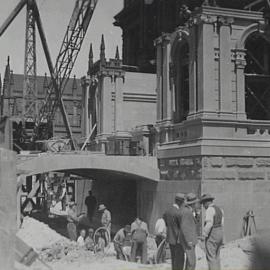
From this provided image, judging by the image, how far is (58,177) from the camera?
49.9 meters

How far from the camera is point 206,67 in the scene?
2103 cm

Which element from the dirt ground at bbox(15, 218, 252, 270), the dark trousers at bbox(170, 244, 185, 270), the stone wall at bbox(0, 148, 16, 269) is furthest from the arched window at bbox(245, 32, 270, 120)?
the stone wall at bbox(0, 148, 16, 269)

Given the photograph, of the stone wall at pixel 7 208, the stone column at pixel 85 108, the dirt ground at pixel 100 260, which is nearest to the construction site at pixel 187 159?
the dirt ground at pixel 100 260

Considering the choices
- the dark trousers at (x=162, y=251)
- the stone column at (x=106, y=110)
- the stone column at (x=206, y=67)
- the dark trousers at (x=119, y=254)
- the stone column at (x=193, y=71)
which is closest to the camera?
the dark trousers at (x=162, y=251)

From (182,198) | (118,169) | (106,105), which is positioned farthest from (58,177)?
(182,198)

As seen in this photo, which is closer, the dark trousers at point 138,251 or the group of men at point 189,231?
the group of men at point 189,231

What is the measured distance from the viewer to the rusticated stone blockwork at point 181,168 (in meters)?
20.6

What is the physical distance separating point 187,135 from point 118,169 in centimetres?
355

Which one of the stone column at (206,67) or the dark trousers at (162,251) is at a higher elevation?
the stone column at (206,67)

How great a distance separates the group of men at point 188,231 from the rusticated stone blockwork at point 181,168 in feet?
24.1

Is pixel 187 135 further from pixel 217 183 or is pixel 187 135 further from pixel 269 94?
pixel 269 94

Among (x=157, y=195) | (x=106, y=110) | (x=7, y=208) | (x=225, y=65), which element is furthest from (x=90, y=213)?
(x=7, y=208)

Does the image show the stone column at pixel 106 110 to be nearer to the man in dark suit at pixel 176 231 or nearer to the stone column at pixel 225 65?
the stone column at pixel 225 65

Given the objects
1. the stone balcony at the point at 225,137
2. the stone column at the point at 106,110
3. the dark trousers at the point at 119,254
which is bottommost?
the dark trousers at the point at 119,254
